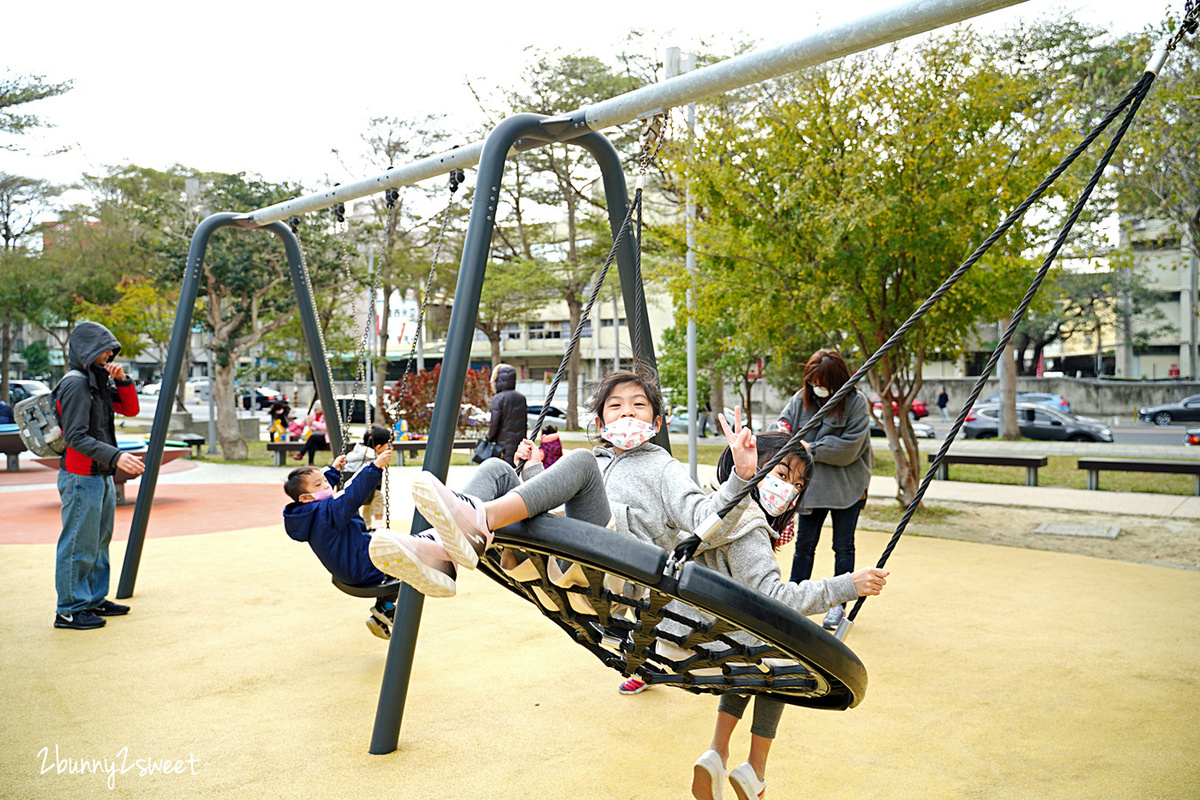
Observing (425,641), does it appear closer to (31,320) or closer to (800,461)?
(800,461)

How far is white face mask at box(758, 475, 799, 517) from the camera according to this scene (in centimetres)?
274

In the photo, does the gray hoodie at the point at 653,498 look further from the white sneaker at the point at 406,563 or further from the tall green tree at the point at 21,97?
the tall green tree at the point at 21,97

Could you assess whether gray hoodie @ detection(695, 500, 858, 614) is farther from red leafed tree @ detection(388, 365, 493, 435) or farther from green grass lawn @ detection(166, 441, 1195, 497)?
red leafed tree @ detection(388, 365, 493, 435)

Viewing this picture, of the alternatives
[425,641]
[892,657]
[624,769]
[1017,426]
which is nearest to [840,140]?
[892,657]

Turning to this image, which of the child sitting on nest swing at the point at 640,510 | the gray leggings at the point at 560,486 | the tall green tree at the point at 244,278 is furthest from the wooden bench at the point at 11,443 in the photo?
the gray leggings at the point at 560,486

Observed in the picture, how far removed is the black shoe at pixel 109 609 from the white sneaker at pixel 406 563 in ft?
12.4

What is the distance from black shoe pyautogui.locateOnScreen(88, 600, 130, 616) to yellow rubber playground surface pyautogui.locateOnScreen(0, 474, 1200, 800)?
0.08m

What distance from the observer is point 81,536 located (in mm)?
4754

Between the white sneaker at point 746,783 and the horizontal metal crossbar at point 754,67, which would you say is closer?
the white sneaker at point 746,783

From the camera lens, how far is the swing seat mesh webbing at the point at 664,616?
1.86m

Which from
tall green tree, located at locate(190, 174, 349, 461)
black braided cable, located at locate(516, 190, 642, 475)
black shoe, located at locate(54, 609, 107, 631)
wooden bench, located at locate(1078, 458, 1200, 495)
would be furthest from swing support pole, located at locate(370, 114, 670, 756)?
tall green tree, located at locate(190, 174, 349, 461)

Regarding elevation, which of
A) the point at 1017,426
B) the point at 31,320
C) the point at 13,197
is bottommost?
the point at 1017,426

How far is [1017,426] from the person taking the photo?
71.7 feet

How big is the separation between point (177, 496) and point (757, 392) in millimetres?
31134
